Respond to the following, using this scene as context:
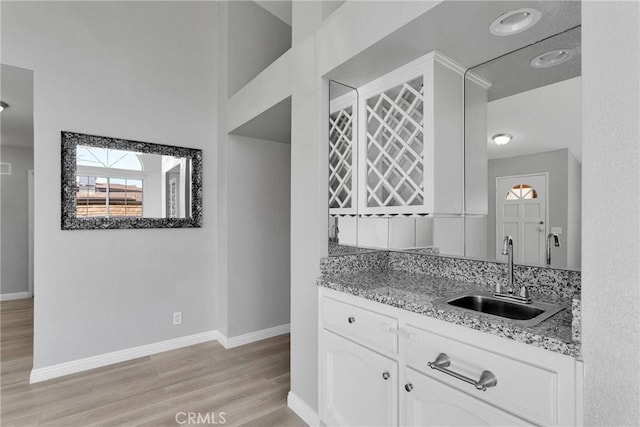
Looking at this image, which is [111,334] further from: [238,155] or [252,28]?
[252,28]

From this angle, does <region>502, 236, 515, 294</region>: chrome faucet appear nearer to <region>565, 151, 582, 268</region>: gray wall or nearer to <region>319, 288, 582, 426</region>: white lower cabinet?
<region>565, 151, 582, 268</region>: gray wall

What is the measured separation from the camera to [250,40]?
3309mm

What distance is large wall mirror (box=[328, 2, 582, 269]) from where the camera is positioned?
144 cm

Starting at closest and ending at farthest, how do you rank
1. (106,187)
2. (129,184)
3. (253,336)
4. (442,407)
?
(442,407) → (106,187) → (129,184) → (253,336)

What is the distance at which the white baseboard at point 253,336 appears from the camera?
314 cm

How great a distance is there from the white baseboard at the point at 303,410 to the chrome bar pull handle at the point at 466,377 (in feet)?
3.32

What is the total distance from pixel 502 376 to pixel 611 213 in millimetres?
587

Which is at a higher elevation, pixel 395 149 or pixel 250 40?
pixel 250 40

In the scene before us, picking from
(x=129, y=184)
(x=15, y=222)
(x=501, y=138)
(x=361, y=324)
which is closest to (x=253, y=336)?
(x=129, y=184)

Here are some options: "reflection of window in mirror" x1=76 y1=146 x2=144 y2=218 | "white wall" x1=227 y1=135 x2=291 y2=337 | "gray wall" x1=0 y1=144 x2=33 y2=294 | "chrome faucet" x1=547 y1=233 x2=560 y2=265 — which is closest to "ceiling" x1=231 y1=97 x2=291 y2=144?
"white wall" x1=227 y1=135 x2=291 y2=337

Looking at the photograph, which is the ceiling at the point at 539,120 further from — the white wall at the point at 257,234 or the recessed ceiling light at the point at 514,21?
the white wall at the point at 257,234

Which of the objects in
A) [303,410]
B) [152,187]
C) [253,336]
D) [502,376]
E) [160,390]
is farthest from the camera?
[253,336]

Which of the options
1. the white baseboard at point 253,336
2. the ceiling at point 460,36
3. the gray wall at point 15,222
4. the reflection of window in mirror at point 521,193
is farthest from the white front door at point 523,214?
the gray wall at point 15,222

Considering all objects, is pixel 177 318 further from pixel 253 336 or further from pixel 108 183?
pixel 108 183
